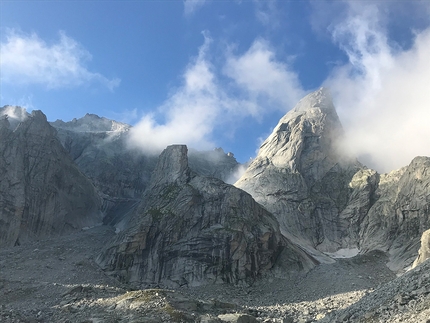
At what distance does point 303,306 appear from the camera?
78.6 metres

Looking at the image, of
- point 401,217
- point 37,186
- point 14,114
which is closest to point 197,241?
point 401,217

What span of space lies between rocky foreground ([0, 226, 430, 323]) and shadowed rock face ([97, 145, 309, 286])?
17.1 feet

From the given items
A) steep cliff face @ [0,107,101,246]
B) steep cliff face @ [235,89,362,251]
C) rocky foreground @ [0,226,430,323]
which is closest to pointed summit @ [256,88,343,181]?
steep cliff face @ [235,89,362,251]

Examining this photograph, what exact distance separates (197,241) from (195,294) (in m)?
21.5

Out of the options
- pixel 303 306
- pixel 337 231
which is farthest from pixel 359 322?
pixel 337 231

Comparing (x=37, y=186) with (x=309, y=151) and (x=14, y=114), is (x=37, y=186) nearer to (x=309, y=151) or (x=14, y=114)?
(x=14, y=114)

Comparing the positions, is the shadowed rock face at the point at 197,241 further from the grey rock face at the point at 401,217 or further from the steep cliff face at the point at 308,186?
the grey rock face at the point at 401,217

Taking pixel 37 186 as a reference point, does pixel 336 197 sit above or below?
above

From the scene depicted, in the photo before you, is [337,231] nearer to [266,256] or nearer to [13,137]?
[266,256]

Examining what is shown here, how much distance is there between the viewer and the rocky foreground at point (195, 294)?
3791 cm

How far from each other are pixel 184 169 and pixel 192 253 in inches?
1690

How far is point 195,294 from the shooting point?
94688mm

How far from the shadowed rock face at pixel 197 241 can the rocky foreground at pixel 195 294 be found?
520 cm

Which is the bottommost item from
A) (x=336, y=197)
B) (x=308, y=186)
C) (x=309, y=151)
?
(x=336, y=197)
